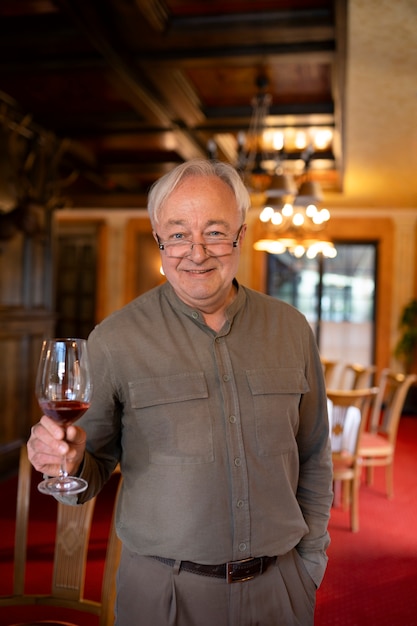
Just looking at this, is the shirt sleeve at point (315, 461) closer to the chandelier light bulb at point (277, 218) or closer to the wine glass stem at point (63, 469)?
the wine glass stem at point (63, 469)

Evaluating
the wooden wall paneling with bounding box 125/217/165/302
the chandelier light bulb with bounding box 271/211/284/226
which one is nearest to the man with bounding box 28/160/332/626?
the chandelier light bulb with bounding box 271/211/284/226

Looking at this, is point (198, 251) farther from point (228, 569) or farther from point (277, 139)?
point (277, 139)

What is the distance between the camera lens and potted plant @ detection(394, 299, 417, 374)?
10250 mm

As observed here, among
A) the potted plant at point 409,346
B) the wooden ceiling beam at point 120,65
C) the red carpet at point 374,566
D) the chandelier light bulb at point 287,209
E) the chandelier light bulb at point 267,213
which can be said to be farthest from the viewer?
the potted plant at point 409,346

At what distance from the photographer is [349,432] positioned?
463cm

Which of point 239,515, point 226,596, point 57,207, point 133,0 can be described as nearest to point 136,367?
point 239,515

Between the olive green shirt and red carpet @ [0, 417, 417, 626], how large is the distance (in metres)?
1.91

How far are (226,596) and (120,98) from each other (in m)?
4.62

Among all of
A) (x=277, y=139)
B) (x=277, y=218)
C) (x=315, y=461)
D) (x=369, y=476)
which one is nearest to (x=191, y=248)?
(x=315, y=461)

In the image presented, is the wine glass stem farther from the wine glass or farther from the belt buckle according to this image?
the belt buckle

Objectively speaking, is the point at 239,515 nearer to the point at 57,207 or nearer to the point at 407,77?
the point at 407,77

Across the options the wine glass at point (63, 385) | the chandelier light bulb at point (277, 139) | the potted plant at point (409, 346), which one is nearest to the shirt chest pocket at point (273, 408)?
the wine glass at point (63, 385)

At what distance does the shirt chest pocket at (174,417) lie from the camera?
1.33 m

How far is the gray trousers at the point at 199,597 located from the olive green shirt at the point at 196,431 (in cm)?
6
